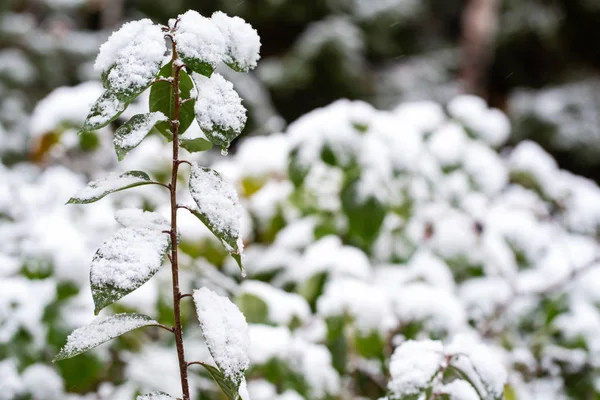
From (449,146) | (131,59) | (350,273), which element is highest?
(449,146)

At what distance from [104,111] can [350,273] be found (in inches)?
28.5

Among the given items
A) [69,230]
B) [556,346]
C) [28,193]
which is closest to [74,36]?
[28,193]

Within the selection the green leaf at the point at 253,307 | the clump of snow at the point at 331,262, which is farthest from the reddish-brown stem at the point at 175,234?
the clump of snow at the point at 331,262

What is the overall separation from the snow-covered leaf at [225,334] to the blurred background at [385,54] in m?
5.10

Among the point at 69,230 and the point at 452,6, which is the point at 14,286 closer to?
the point at 69,230

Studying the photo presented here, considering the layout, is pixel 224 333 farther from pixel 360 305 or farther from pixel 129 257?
pixel 360 305

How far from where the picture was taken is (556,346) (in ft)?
3.80

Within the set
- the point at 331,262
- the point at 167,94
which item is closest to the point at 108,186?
the point at 167,94

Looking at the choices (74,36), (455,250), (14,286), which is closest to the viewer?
(14,286)

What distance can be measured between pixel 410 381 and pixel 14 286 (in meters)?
0.77

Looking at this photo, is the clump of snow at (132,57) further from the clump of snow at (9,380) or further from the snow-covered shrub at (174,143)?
the clump of snow at (9,380)

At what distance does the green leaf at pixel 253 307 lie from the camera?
1.04 meters

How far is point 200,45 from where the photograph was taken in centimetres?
49

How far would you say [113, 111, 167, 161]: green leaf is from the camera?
1.63ft
